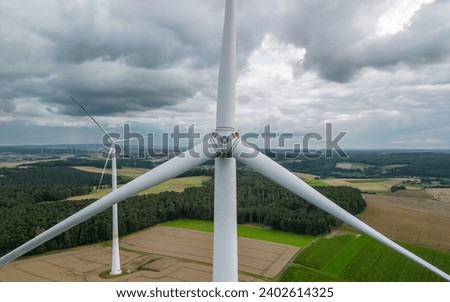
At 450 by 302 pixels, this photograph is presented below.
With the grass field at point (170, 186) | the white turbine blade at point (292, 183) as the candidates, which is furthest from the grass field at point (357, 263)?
the grass field at point (170, 186)

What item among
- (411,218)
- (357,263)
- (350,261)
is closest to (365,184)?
(411,218)

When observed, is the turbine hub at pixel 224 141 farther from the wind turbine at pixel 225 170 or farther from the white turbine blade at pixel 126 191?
the white turbine blade at pixel 126 191

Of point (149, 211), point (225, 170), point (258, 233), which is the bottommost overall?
point (258, 233)

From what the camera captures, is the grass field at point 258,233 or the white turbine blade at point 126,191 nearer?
the white turbine blade at point 126,191

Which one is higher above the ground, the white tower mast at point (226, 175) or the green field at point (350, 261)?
the white tower mast at point (226, 175)

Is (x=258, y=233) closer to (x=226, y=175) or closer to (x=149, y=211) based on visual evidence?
(x=149, y=211)

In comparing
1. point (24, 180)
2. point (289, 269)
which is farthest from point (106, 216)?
point (24, 180)

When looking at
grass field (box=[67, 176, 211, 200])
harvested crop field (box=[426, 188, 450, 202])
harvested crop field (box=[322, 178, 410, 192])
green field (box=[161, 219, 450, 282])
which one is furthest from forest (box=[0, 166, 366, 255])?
harvested crop field (box=[426, 188, 450, 202])
